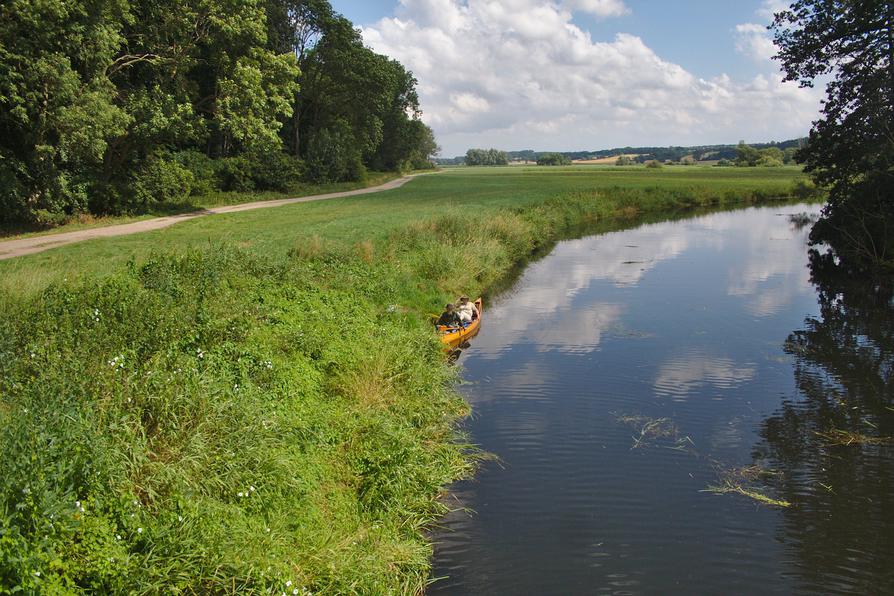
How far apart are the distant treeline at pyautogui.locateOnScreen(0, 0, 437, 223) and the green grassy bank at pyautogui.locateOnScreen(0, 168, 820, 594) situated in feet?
29.5

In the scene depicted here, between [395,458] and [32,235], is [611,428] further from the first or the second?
[32,235]

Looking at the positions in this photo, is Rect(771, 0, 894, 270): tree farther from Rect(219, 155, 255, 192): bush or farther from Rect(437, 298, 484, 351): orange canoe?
Rect(219, 155, 255, 192): bush

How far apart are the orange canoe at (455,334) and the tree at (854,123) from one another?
1609cm

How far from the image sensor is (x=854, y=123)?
946 inches

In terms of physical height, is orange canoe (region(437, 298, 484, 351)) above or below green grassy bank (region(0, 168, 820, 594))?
below

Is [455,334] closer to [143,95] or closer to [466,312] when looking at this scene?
[466,312]

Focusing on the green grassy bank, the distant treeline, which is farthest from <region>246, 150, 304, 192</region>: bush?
the green grassy bank

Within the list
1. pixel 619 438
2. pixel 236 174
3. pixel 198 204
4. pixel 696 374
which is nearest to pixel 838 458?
pixel 619 438

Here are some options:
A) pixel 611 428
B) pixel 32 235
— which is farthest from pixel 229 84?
pixel 611 428

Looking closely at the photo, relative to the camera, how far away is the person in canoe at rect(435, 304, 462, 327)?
14688 mm

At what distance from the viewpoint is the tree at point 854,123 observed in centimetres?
2250

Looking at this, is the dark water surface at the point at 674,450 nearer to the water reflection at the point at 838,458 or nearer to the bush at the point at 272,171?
the water reflection at the point at 838,458

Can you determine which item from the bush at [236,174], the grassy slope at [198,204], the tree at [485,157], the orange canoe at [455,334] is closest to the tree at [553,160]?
the tree at [485,157]

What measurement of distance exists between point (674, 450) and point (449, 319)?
656cm
